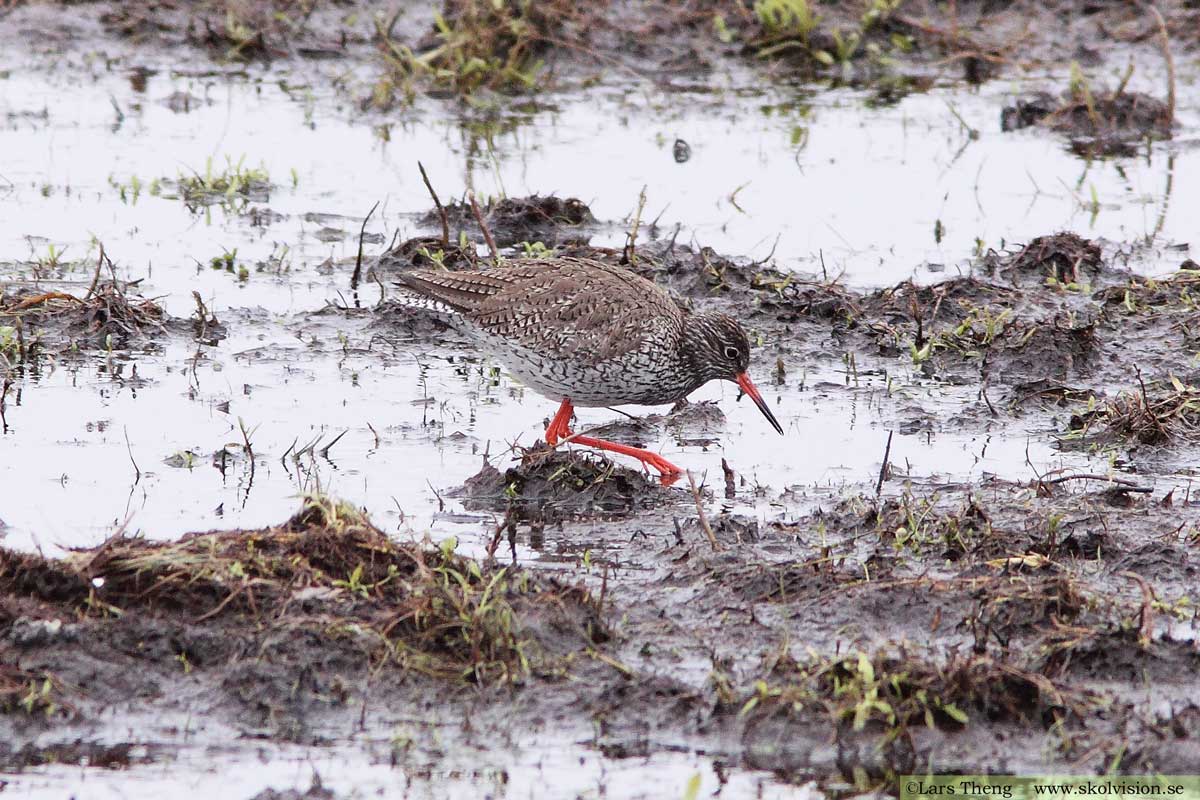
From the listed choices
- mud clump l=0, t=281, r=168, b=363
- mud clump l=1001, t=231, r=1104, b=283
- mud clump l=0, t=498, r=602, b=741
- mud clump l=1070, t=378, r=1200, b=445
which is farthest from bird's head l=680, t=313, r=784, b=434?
mud clump l=0, t=281, r=168, b=363

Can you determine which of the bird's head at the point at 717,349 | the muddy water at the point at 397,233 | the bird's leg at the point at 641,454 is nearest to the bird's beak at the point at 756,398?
the bird's head at the point at 717,349

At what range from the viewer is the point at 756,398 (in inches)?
340

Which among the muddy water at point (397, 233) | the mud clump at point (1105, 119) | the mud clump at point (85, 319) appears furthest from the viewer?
the mud clump at point (1105, 119)

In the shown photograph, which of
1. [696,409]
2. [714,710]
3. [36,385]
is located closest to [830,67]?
[696,409]

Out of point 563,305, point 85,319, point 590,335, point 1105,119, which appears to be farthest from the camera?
point 1105,119

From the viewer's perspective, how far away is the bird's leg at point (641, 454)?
26.7ft

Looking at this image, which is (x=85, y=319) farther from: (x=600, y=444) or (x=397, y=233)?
(x=600, y=444)

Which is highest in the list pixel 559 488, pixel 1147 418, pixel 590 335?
pixel 590 335

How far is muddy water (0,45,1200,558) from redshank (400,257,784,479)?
32 cm

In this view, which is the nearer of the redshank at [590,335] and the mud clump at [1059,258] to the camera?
the redshank at [590,335]

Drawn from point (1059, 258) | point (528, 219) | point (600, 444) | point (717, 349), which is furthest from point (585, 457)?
point (1059, 258)

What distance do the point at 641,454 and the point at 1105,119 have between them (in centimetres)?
771

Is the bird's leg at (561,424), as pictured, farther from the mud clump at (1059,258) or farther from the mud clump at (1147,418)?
the mud clump at (1059,258)

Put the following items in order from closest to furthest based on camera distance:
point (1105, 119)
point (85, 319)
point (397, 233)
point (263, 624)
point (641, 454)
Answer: point (263, 624) < point (641, 454) < point (85, 319) < point (397, 233) < point (1105, 119)
